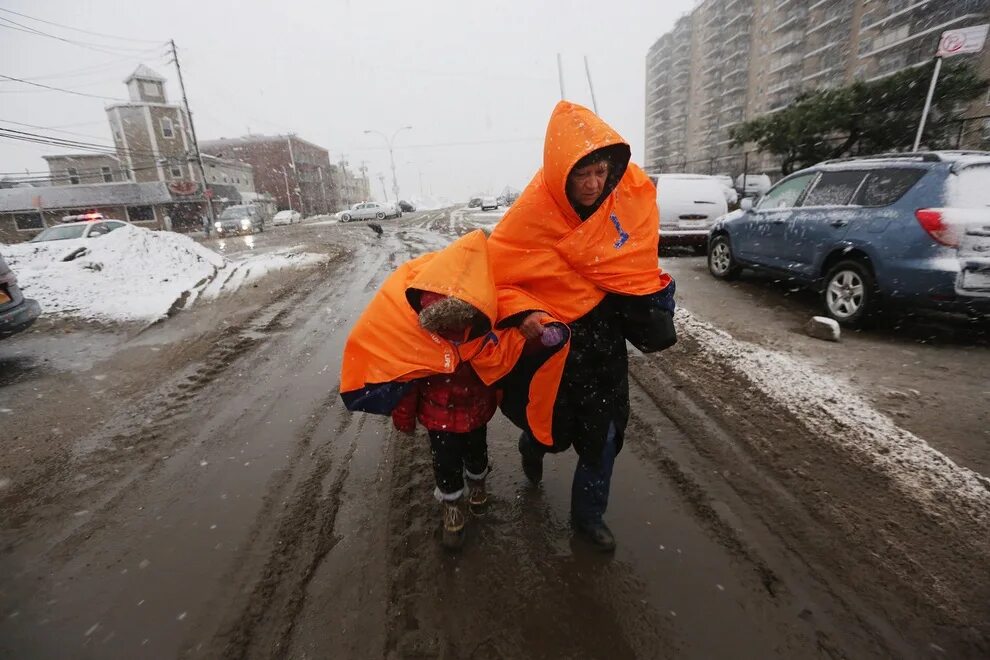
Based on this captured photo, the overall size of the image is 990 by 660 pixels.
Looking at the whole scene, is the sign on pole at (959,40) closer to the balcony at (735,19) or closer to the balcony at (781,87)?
the balcony at (781,87)

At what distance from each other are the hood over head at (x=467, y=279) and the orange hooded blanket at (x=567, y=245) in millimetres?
110

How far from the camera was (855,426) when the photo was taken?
301cm

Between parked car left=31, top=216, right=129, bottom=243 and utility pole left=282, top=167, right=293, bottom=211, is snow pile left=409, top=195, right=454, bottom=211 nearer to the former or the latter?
utility pole left=282, top=167, right=293, bottom=211

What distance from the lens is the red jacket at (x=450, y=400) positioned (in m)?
2.07

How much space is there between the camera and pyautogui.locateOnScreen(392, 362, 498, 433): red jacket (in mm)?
2068

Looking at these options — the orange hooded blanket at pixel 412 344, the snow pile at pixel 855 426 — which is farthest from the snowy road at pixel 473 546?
the orange hooded blanket at pixel 412 344

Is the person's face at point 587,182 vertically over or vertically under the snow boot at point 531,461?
over

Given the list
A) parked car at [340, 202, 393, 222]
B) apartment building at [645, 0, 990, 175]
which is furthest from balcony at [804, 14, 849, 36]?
parked car at [340, 202, 393, 222]

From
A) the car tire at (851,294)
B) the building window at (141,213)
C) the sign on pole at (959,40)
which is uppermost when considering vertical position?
the building window at (141,213)

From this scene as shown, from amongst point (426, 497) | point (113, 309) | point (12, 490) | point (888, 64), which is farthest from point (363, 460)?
point (888, 64)

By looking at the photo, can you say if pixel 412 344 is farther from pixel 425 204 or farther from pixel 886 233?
pixel 425 204

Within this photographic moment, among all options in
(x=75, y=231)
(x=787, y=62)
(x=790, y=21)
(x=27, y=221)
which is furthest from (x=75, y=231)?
(x=790, y=21)

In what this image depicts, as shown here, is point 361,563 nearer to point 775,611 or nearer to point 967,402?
point 775,611

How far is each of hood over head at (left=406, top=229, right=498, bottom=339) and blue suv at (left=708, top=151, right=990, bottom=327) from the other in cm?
447
